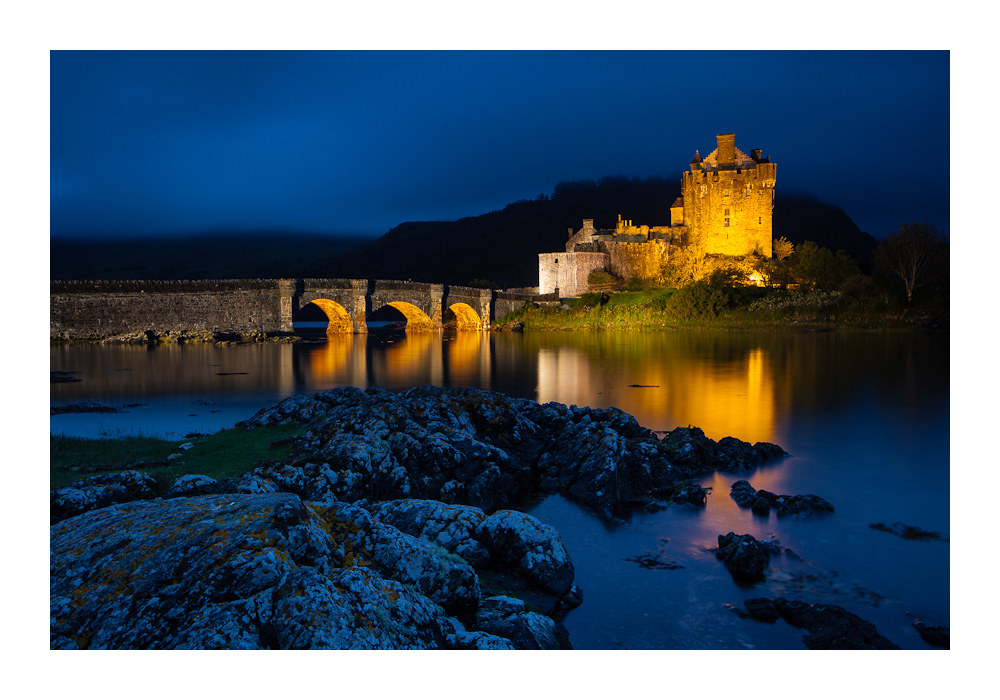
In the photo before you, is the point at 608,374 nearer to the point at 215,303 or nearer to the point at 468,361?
the point at 468,361

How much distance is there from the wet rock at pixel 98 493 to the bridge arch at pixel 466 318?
162ft

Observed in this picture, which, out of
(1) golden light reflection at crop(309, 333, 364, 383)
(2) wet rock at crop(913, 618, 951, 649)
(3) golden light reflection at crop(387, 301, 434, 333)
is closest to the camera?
(2) wet rock at crop(913, 618, 951, 649)

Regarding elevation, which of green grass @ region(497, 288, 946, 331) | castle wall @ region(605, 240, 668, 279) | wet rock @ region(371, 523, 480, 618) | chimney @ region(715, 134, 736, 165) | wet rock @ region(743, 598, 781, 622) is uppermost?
chimney @ region(715, 134, 736, 165)

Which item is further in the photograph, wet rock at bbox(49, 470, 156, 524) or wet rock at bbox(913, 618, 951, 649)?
wet rock at bbox(49, 470, 156, 524)

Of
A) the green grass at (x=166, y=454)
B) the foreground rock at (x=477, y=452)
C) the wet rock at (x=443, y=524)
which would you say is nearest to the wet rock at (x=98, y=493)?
the green grass at (x=166, y=454)

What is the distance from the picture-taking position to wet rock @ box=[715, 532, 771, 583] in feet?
21.0

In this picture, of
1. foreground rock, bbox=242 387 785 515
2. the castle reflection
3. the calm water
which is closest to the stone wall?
the castle reflection

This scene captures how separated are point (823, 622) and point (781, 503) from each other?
3.11 meters

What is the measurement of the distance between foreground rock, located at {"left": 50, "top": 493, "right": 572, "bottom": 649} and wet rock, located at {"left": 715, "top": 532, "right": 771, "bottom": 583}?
2.41 m

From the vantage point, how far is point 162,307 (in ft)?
148

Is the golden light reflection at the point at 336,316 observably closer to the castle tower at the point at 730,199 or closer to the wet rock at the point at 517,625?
the castle tower at the point at 730,199

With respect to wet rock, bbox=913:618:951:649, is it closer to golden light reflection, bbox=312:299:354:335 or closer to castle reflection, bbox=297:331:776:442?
castle reflection, bbox=297:331:776:442

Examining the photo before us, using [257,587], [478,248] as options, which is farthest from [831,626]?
[478,248]
